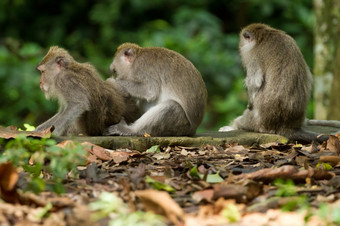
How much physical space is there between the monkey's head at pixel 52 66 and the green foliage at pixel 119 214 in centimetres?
351

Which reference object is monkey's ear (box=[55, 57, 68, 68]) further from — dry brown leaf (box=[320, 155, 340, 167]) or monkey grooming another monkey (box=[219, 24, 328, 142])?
dry brown leaf (box=[320, 155, 340, 167])

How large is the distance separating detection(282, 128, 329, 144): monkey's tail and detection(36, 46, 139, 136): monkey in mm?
2304

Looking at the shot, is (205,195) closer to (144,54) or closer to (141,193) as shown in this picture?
(141,193)

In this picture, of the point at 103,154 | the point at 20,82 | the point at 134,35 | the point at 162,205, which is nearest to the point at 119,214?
the point at 162,205

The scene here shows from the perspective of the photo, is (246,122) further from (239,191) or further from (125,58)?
(239,191)

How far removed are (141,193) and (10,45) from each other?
10.5 meters

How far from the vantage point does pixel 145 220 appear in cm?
333

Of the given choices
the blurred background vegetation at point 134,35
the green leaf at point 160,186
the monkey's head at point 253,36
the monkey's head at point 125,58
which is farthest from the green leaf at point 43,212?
the blurred background vegetation at point 134,35

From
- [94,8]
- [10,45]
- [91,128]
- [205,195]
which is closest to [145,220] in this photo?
[205,195]

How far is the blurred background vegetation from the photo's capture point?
1300cm

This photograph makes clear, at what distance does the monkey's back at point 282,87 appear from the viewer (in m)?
7.50

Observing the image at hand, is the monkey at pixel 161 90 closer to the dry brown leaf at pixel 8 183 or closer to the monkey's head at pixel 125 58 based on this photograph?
the monkey's head at pixel 125 58

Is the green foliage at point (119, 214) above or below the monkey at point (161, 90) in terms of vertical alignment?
below

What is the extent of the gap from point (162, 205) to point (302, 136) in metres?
4.40
